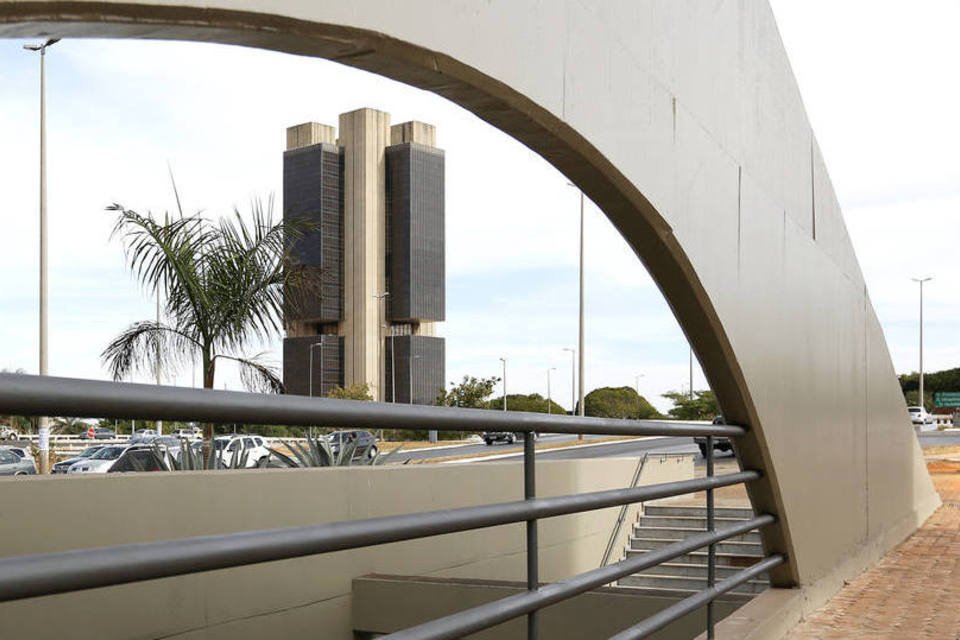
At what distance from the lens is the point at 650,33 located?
4.69m

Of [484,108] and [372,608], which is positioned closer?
[484,108]

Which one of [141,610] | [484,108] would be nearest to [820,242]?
[484,108]

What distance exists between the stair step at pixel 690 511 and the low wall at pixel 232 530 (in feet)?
10.9

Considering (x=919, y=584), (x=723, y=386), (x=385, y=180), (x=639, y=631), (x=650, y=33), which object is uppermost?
(x=385, y=180)

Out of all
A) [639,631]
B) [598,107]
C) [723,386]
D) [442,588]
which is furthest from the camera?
[442,588]

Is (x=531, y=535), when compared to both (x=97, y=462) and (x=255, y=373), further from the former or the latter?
(x=97, y=462)

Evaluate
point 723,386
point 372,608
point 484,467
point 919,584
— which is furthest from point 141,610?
point 484,467

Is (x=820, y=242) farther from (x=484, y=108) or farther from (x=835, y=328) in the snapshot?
(x=484, y=108)

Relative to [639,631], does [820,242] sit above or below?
above

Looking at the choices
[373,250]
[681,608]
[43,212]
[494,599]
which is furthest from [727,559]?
[373,250]

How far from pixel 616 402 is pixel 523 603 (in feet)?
242

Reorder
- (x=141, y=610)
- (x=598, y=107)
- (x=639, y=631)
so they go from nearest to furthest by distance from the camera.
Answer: (x=639, y=631), (x=598, y=107), (x=141, y=610)

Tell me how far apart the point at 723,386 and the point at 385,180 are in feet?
304

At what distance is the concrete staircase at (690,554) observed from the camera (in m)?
14.0
